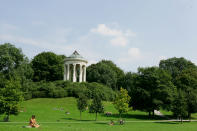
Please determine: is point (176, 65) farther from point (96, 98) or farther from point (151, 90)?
point (96, 98)

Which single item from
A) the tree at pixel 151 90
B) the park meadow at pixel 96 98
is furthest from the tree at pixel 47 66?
the tree at pixel 151 90

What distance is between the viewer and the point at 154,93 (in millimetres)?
46812

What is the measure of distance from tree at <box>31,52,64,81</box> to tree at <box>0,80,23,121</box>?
158ft

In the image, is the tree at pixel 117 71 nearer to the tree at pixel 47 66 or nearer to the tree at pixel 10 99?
the tree at pixel 47 66

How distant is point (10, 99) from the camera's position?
110ft

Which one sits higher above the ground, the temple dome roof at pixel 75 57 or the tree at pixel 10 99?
the temple dome roof at pixel 75 57

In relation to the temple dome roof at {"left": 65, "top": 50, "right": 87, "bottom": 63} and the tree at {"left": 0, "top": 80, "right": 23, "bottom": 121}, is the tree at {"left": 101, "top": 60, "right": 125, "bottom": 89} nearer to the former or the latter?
the temple dome roof at {"left": 65, "top": 50, "right": 87, "bottom": 63}

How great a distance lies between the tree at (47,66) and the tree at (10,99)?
48170mm

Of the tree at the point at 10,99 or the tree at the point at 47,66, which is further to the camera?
the tree at the point at 47,66

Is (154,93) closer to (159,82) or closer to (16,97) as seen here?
(159,82)

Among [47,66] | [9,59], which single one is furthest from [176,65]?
[9,59]

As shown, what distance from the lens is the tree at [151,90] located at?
4612cm

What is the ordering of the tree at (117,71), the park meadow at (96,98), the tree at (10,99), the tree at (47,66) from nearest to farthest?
the tree at (10,99), the park meadow at (96,98), the tree at (47,66), the tree at (117,71)

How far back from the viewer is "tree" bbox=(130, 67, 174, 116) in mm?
46125
